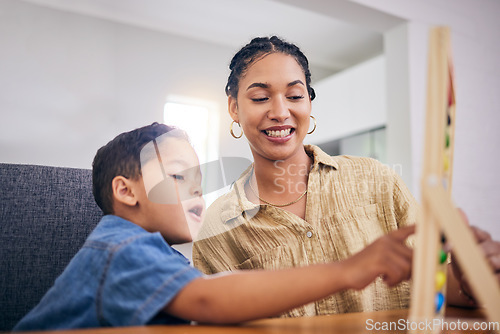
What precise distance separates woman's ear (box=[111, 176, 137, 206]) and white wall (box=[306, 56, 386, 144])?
11.6ft

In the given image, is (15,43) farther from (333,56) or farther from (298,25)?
(333,56)

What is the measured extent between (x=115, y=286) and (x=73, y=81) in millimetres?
3671

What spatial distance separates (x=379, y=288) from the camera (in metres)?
1.03

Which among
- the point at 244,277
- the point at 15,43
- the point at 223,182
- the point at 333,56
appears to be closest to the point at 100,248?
the point at 244,277

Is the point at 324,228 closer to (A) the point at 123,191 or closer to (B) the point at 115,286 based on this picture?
(A) the point at 123,191

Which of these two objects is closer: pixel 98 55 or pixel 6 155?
pixel 6 155

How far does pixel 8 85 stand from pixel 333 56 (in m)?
3.40

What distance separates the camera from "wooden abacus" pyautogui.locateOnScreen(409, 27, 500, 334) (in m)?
0.37

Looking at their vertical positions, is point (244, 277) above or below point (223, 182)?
below

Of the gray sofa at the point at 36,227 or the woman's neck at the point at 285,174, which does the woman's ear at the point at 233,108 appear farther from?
the gray sofa at the point at 36,227

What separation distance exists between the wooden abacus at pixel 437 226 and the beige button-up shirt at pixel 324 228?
2.20ft

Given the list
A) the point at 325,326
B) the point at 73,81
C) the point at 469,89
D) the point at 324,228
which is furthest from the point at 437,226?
the point at 73,81

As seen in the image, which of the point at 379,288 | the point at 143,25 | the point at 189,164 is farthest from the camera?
the point at 143,25

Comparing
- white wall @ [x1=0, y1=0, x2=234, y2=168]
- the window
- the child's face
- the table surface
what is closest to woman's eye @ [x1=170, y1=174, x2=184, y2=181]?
the child's face
